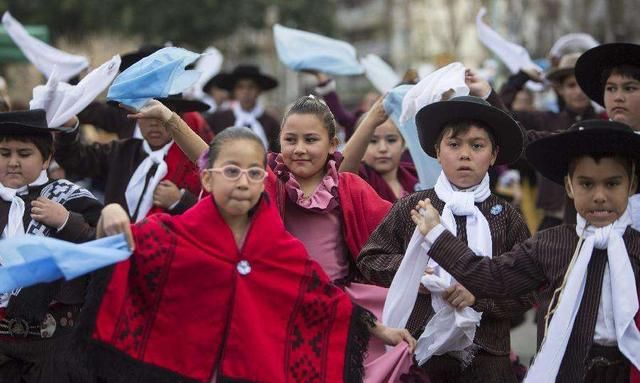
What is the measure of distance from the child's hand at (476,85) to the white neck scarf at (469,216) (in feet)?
3.56

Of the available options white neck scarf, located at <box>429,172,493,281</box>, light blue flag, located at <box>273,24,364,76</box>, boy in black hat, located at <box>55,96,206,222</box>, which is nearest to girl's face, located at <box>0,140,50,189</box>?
boy in black hat, located at <box>55,96,206,222</box>

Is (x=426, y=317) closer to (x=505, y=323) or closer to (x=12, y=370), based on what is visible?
(x=505, y=323)

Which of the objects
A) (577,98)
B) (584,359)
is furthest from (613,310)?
(577,98)

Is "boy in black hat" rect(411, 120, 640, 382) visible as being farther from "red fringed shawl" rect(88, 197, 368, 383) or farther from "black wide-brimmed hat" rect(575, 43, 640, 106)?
"black wide-brimmed hat" rect(575, 43, 640, 106)

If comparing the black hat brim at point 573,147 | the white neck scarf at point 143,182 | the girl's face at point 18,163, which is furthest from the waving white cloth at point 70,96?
the black hat brim at point 573,147

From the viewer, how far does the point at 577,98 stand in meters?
9.64

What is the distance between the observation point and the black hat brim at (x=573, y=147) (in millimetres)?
4957

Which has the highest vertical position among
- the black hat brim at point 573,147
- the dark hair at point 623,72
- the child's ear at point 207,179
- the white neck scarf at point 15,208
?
the dark hair at point 623,72

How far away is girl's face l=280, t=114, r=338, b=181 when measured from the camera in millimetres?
6047

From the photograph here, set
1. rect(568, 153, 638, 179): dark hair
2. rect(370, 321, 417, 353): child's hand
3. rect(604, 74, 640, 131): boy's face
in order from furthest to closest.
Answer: rect(604, 74, 640, 131): boy's face
rect(370, 321, 417, 353): child's hand
rect(568, 153, 638, 179): dark hair

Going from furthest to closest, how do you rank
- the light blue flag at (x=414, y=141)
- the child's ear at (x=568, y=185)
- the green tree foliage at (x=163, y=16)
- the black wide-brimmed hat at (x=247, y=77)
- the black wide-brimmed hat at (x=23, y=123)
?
the green tree foliage at (x=163, y=16)
the black wide-brimmed hat at (x=247, y=77)
the light blue flag at (x=414, y=141)
the black wide-brimmed hat at (x=23, y=123)
the child's ear at (x=568, y=185)

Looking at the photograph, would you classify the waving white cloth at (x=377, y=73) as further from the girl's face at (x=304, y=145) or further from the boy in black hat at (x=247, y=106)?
the girl's face at (x=304, y=145)

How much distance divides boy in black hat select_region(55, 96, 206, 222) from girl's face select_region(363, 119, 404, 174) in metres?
1.19

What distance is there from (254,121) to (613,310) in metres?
7.59
